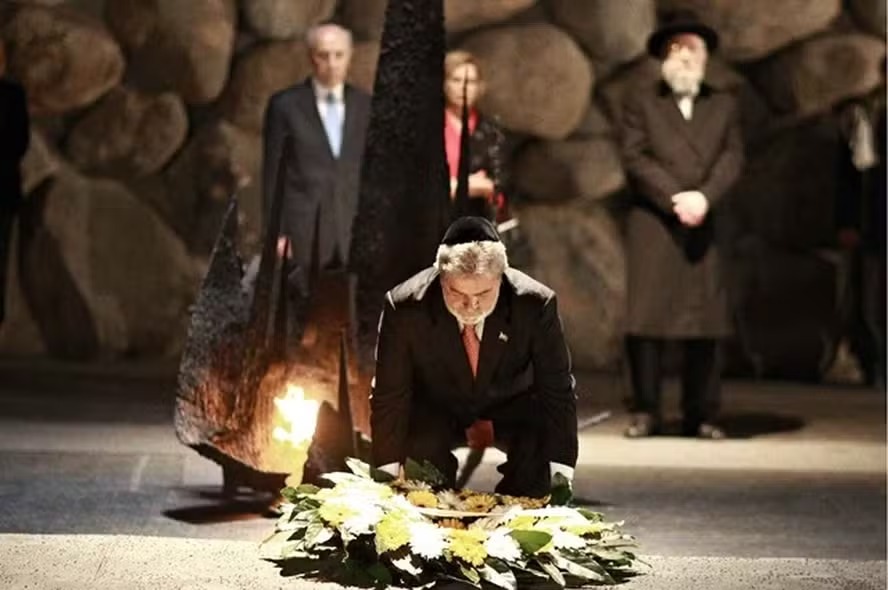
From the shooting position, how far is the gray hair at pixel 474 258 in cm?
471

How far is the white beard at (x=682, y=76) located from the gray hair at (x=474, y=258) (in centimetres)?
274

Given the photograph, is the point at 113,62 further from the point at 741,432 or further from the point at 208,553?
the point at 208,553

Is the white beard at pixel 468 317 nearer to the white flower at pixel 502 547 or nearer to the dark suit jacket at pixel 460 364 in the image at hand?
the dark suit jacket at pixel 460 364

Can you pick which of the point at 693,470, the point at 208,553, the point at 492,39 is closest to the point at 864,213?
the point at 492,39

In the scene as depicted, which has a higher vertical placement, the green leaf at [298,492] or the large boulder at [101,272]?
the large boulder at [101,272]

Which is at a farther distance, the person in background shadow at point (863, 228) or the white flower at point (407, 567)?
the person in background shadow at point (863, 228)

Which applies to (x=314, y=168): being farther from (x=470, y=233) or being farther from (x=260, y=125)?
(x=470, y=233)

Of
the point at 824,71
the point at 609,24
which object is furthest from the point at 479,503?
the point at 824,71

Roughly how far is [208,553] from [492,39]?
4.40 meters

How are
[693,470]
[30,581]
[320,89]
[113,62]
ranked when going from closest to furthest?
[30,581], [693,470], [320,89], [113,62]

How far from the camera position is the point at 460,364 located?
194 inches

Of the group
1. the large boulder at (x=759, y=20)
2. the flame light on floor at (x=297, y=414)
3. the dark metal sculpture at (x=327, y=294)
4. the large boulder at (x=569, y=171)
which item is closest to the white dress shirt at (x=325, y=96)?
the dark metal sculpture at (x=327, y=294)

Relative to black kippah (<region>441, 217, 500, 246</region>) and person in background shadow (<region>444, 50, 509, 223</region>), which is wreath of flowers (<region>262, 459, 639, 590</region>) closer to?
black kippah (<region>441, 217, 500, 246</region>)

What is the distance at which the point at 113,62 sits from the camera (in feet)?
28.8
